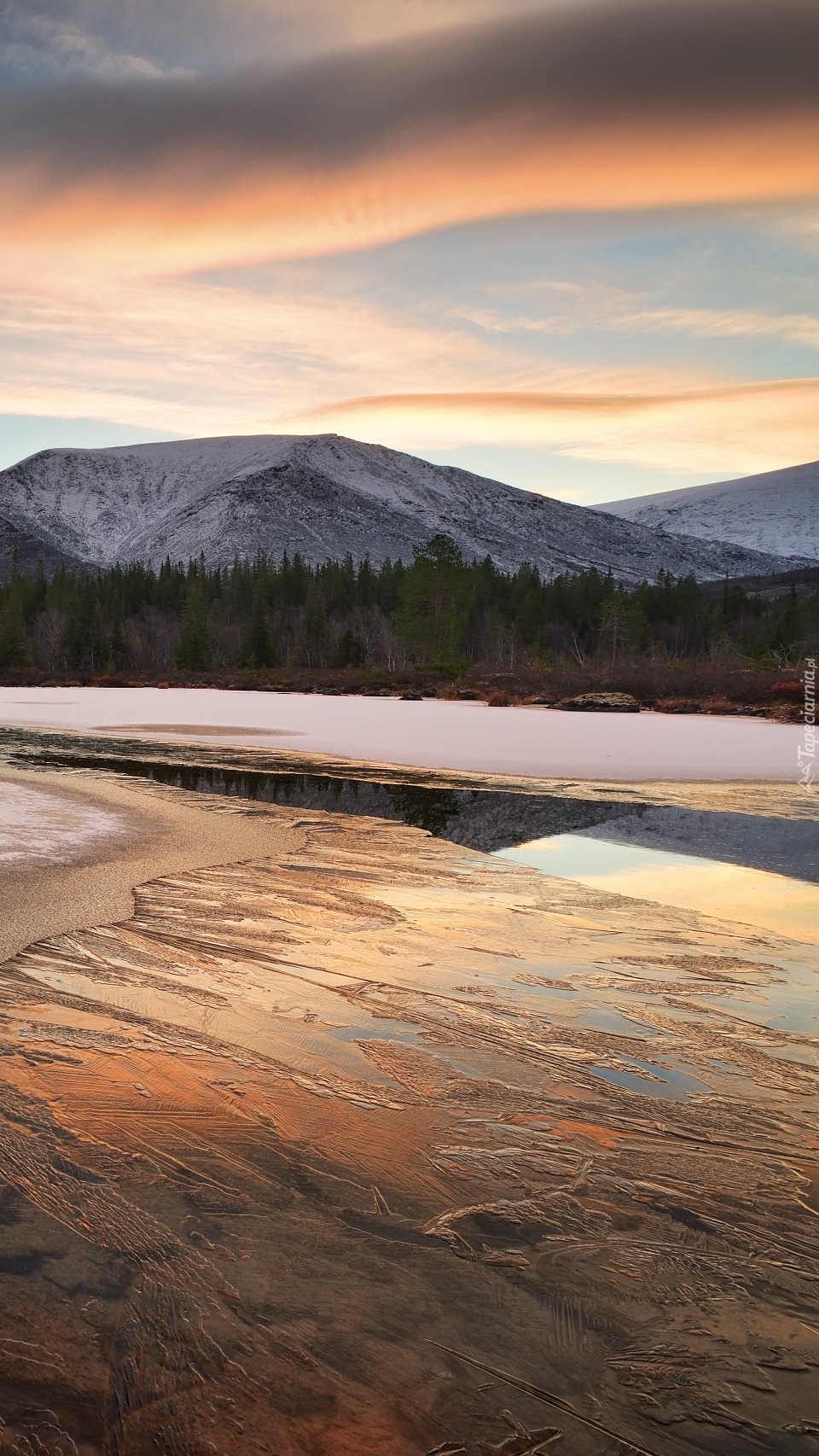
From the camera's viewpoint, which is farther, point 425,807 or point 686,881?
point 425,807

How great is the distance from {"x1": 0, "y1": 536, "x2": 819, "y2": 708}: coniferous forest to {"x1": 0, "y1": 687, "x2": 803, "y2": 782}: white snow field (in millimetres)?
19218

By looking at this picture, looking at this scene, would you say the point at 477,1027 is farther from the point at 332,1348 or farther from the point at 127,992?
the point at 332,1348

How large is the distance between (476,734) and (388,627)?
3444 inches

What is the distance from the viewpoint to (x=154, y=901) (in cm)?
823

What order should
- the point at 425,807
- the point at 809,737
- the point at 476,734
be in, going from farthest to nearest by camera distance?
1. the point at 476,734
2. the point at 809,737
3. the point at 425,807

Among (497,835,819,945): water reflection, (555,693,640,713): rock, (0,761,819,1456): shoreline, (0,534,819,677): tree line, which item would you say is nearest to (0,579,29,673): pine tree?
(0,534,819,677): tree line

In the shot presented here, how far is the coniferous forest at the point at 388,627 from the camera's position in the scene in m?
79.8

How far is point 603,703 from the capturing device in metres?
46.5

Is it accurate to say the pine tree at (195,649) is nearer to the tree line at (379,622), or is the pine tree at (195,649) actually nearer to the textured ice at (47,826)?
the tree line at (379,622)

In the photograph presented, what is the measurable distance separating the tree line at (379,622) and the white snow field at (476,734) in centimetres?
2967

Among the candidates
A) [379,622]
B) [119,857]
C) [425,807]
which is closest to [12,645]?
[379,622]

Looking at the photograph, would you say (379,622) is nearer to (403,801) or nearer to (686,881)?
(403,801)

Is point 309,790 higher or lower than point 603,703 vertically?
lower

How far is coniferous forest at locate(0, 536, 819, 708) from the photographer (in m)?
79.8
